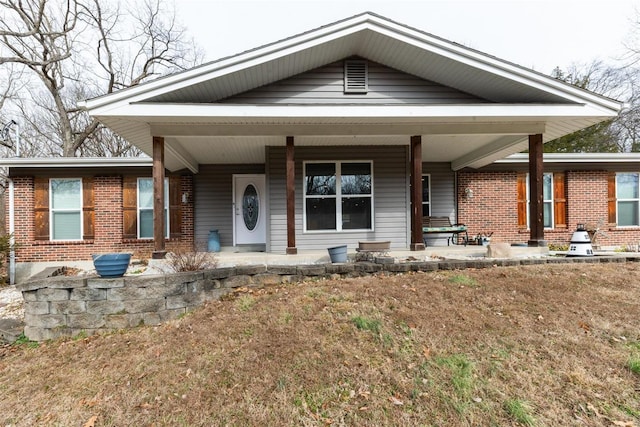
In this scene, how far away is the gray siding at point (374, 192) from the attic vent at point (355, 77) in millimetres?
1388

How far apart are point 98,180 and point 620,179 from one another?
15.0m

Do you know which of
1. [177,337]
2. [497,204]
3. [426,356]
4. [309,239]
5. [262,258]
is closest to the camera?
[426,356]

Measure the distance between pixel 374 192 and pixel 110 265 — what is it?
5.37 metres

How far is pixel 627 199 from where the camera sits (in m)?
9.73

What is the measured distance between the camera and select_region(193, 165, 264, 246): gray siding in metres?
9.10

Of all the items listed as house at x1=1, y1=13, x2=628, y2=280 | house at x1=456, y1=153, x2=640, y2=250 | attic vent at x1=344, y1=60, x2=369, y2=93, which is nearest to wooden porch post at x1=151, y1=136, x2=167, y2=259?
house at x1=1, y1=13, x2=628, y2=280

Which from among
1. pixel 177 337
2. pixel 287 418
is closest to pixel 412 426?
pixel 287 418

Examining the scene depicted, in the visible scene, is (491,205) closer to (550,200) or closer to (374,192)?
(550,200)

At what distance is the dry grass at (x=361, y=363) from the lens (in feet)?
8.57

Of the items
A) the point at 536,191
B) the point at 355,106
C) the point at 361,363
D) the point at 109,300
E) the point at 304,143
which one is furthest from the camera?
the point at 304,143

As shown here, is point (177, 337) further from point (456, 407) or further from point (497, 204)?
point (497, 204)

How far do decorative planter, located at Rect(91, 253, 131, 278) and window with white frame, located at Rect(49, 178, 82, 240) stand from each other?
5658 millimetres

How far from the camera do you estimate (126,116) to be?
18.1 ft

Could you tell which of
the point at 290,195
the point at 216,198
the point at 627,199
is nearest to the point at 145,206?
the point at 216,198
